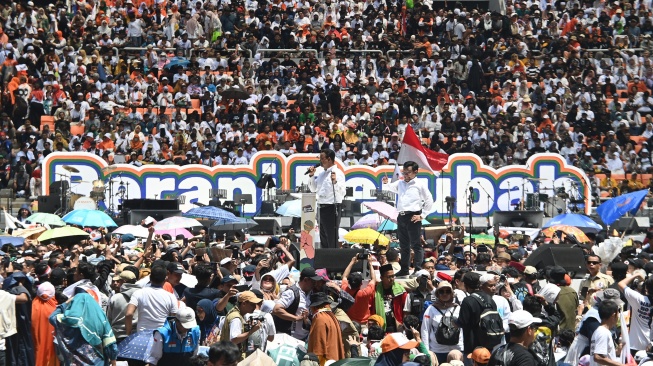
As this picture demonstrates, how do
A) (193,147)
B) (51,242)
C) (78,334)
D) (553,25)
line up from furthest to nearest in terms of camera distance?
1. (553,25)
2. (193,147)
3. (51,242)
4. (78,334)

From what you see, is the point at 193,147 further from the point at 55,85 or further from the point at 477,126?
the point at 477,126

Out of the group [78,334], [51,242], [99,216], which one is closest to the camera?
[78,334]

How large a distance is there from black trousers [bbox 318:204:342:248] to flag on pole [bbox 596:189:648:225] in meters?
5.86

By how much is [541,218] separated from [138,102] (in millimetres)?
11294

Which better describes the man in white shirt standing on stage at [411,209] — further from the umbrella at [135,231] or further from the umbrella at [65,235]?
the umbrella at [135,231]

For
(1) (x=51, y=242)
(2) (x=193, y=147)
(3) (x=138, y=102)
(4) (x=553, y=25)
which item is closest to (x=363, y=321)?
(1) (x=51, y=242)

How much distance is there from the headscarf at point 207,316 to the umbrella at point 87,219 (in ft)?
31.0

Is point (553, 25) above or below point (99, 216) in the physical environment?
above

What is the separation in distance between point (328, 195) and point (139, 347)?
768 centimetres

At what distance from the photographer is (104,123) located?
35125 mm

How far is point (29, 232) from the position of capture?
25031mm

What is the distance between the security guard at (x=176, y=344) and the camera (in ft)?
48.3

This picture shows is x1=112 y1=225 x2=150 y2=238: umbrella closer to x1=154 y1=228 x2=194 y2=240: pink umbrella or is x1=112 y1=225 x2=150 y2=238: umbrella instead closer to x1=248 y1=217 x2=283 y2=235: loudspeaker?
x1=154 y1=228 x2=194 y2=240: pink umbrella

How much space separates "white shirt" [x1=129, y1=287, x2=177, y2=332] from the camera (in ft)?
49.5
